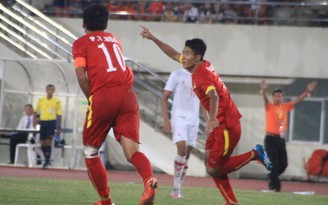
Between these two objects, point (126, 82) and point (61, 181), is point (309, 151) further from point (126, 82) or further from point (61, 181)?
point (126, 82)

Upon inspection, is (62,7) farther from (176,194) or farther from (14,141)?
(176,194)

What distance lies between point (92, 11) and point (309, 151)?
17.2m

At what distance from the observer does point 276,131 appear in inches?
868

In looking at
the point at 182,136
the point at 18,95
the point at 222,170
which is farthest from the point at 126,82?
the point at 18,95

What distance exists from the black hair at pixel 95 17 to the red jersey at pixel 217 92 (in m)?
1.63

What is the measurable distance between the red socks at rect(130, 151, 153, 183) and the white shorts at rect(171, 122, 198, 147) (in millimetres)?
5689

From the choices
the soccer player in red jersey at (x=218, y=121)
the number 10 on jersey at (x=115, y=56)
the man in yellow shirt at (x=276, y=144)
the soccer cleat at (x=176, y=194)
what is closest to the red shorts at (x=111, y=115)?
the number 10 on jersey at (x=115, y=56)

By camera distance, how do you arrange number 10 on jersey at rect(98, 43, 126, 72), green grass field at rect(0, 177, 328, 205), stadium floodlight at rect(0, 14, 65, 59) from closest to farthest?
1. number 10 on jersey at rect(98, 43, 126, 72)
2. green grass field at rect(0, 177, 328, 205)
3. stadium floodlight at rect(0, 14, 65, 59)

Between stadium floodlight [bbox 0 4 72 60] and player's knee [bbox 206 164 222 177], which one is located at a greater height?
stadium floodlight [bbox 0 4 72 60]

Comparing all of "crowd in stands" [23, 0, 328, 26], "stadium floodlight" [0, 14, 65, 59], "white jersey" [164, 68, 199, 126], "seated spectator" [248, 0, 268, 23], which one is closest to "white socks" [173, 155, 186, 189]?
"white jersey" [164, 68, 199, 126]

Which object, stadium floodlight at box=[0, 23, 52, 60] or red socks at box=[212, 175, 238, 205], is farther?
stadium floodlight at box=[0, 23, 52, 60]

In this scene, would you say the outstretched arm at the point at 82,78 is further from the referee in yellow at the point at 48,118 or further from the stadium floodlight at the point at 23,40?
the stadium floodlight at the point at 23,40

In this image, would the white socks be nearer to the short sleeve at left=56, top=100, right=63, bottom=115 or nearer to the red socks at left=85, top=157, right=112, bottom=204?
the red socks at left=85, top=157, right=112, bottom=204

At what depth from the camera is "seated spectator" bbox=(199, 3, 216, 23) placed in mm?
28906
